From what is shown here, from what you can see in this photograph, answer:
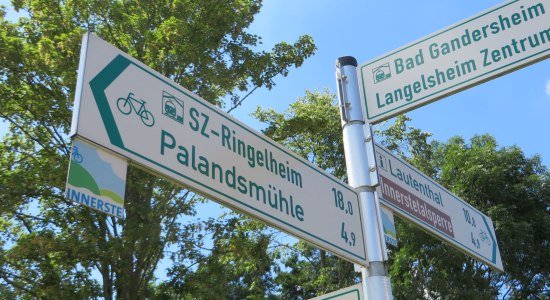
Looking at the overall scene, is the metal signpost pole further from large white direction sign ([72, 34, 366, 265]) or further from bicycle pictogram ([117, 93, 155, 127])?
bicycle pictogram ([117, 93, 155, 127])

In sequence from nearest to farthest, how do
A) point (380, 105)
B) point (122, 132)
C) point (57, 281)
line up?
point (122, 132), point (380, 105), point (57, 281)

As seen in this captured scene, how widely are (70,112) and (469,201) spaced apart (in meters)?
12.8

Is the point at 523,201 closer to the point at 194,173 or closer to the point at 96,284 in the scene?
the point at 96,284

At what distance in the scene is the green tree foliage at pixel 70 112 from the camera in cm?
891

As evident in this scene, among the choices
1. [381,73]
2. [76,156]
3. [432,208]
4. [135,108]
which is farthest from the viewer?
[432,208]

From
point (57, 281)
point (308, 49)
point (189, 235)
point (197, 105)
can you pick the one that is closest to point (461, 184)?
point (308, 49)

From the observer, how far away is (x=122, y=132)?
2.02 meters

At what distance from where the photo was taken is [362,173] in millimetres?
3027

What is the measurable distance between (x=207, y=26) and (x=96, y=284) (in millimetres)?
4982

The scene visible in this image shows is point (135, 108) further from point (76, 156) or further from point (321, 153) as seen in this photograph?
point (321, 153)

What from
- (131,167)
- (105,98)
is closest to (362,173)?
(105,98)

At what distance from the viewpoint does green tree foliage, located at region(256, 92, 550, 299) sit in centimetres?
1664

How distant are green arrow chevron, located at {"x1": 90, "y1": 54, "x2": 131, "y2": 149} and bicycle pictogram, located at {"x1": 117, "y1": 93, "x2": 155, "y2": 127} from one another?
7 cm

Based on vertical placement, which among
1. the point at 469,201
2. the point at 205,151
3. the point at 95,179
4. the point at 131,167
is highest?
the point at 469,201
